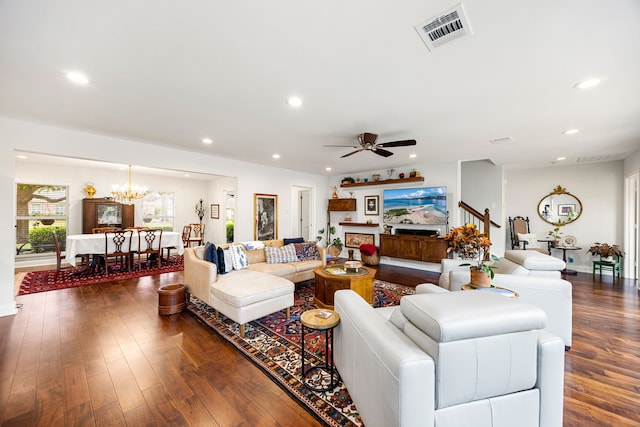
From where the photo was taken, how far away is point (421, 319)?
1.22 metres

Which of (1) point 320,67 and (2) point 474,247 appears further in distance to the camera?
(2) point 474,247

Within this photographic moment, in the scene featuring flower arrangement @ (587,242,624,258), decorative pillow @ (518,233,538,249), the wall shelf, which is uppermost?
the wall shelf

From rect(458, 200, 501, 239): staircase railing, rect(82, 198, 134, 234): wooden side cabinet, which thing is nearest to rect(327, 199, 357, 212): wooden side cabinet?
rect(458, 200, 501, 239): staircase railing

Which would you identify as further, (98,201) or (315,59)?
(98,201)

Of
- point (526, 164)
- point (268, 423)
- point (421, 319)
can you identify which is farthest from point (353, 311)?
point (526, 164)

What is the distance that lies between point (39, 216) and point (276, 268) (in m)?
7.05

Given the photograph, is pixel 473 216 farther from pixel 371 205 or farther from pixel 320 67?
pixel 320 67

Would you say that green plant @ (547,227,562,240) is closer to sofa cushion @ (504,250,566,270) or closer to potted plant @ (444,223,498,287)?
sofa cushion @ (504,250,566,270)

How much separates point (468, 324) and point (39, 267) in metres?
8.90

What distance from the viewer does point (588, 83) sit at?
233 cm

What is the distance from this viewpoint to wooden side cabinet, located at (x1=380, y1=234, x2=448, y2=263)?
18.9 ft

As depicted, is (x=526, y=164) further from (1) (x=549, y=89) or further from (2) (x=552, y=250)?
(1) (x=549, y=89)

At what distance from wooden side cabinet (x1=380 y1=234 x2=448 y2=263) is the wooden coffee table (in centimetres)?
287

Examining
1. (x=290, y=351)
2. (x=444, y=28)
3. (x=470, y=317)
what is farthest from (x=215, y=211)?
(x=470, y=317)
